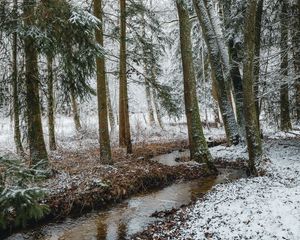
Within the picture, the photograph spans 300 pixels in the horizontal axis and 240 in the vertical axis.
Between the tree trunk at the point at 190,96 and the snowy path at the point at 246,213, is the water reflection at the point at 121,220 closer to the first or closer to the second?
the snowy path at the point at 246,213

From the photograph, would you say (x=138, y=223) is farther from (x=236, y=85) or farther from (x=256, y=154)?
(x=236, y=85)

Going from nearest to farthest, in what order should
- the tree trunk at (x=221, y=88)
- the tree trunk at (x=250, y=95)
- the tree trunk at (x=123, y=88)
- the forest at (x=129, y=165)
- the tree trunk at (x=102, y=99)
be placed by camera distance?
the forest at (x=129, y=165), the tree trunk at (x=250, y=95), the tree trunk at (x=102, y=99), the tree trunk at (x=123, y=88), the tree trunk at (x=221, y=88)

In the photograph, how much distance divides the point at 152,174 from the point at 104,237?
3763 millimetres

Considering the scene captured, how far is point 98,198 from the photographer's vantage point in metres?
8.72

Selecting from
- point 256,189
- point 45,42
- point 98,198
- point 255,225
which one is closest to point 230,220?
point 255,225

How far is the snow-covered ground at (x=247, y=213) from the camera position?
573cm

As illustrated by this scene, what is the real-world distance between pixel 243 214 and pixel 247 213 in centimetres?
8

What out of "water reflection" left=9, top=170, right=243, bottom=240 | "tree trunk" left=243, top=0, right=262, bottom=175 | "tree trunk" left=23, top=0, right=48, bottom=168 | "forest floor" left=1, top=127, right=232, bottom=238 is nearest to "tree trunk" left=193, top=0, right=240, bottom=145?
"forest floor" left=1, top=127, right=232, bottom=238

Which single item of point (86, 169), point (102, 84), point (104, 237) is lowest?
point (104, 237)

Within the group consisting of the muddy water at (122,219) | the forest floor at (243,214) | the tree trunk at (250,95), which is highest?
the tree trunk at (250,95)

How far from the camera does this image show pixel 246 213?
256 inches

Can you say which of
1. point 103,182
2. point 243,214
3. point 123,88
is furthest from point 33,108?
point 243,214

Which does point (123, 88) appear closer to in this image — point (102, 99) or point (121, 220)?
point (102, 99)

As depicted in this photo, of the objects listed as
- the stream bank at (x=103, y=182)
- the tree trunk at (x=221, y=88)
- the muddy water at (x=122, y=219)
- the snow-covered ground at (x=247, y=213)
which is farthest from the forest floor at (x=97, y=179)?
the tree trunk at (x=221, y=88)
